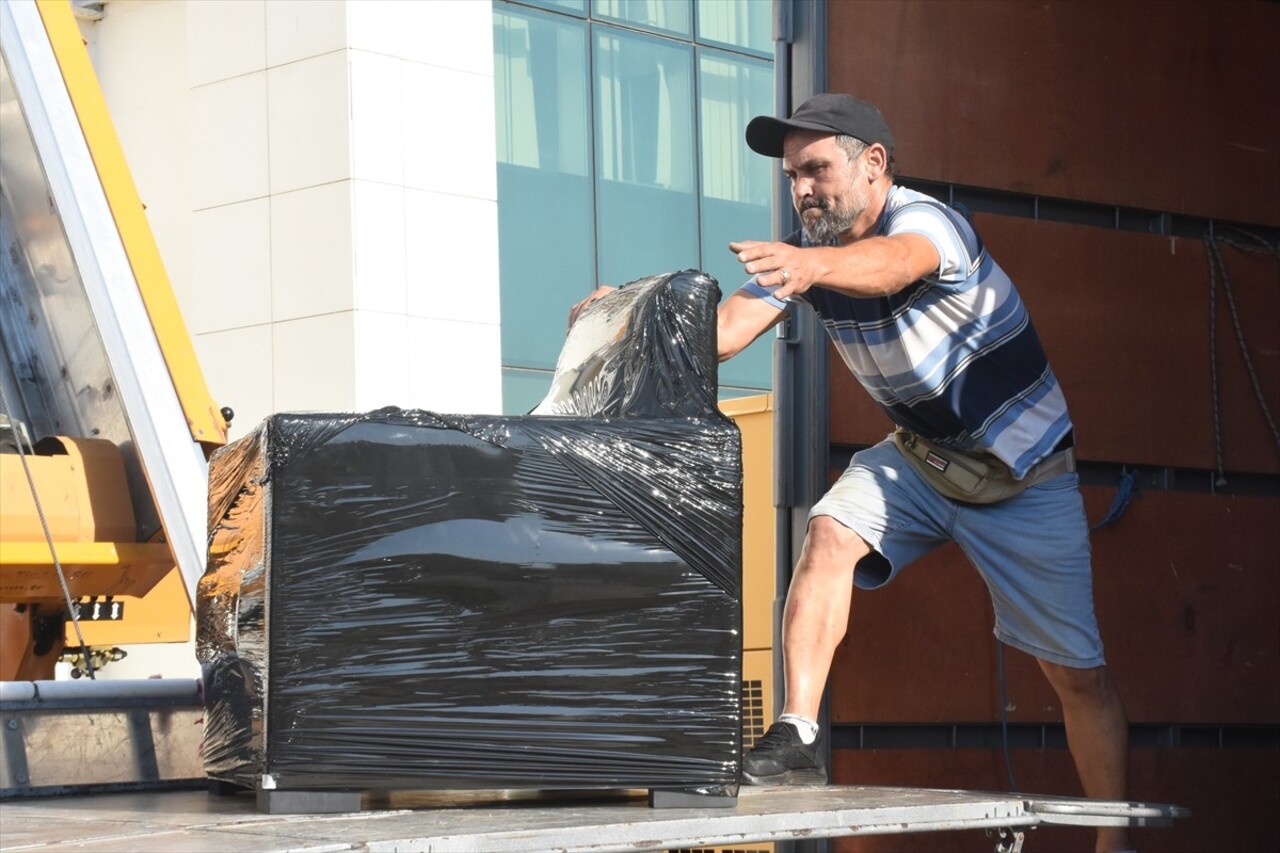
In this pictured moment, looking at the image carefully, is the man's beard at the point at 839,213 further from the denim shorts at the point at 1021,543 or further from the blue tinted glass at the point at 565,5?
the blue tinted glass at the point at 565,5

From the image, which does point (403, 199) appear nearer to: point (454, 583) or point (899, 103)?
point (899, 103)

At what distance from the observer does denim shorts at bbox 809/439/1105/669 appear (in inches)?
156

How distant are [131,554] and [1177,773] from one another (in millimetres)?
2895

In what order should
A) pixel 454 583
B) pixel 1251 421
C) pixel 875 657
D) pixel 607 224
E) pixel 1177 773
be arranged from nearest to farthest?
pixel 454 583 → pixel 875 657 → pixel 1177 773 → pixel 1251 421 → pixel 607 224

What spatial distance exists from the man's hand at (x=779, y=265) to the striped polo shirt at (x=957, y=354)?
60 centimetres

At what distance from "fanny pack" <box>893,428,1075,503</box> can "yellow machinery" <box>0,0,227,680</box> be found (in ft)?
5.95

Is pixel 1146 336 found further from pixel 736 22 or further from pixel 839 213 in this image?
pixel 736 22

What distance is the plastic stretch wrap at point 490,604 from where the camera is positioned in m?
2.70

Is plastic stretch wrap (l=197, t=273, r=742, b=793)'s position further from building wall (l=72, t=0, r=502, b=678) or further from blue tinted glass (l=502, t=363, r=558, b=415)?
blue tinted glass (l=502, t=363, r=558, b=415)

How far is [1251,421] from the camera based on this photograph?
5.38 m

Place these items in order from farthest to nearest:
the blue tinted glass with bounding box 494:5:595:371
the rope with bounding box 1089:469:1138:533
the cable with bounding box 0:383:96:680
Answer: the blue tinted glass with bounding box 494:5:595:371 < the rope with bounding box 1089:469:1138:533 < the cable with bounding box 0:383:96:680

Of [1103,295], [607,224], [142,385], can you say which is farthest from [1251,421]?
[607,224]

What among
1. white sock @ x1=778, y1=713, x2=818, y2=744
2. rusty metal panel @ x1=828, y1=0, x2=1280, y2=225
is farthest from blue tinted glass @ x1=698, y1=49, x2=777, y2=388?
white sock @ x1=778, y1=713, x2=818, y2=744

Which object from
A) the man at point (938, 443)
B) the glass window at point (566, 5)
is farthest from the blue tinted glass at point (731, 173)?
the man at point (938, 443)
